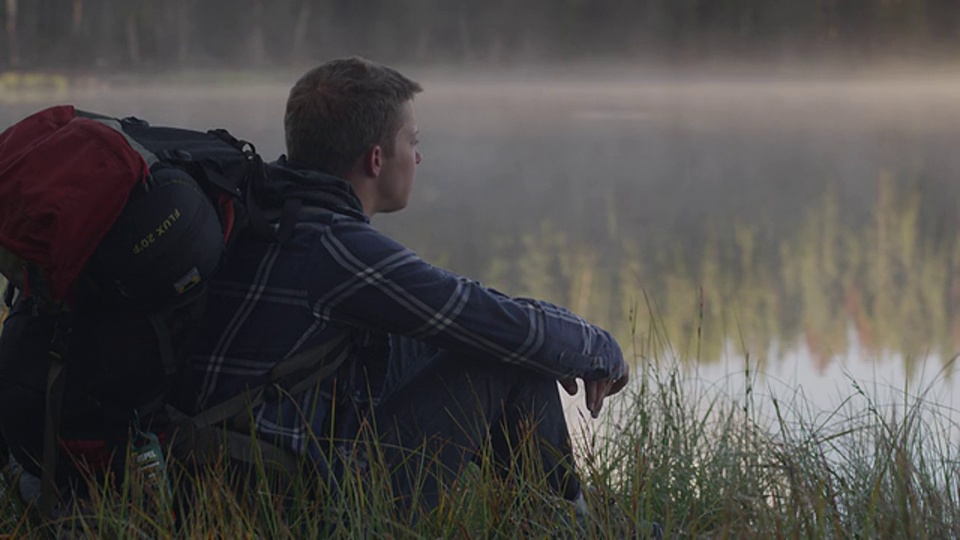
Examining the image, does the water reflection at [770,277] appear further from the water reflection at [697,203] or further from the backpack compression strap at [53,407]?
the backpack compression strap at [53,407]

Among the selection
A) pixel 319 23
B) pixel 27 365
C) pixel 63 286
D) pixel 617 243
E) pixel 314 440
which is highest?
pixel 319 23

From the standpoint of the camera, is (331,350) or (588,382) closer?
(331,350)

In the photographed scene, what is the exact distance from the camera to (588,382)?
6.29ft

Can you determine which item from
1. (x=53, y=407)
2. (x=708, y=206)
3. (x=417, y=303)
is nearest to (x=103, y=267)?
(x=53, y=407)

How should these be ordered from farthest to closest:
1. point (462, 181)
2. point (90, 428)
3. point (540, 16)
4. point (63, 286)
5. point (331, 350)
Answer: point (540, 16) → point (462, 181) → point (331, 350) → point (90, 428) → point (63, 286)

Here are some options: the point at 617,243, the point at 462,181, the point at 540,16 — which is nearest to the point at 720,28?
the point at 540,16

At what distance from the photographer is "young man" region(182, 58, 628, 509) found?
64.2 inches

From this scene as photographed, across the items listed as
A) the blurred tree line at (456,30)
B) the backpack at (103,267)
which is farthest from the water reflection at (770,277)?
the blurred tree line at (456,30)

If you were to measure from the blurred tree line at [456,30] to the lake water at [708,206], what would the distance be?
77 cm

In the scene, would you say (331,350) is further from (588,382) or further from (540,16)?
(540,16)

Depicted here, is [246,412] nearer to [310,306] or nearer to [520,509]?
[310,306]

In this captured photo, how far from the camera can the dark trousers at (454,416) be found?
1.76m

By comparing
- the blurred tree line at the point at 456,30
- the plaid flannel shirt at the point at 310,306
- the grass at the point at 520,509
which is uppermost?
the blurred tree line at the point at 456,30

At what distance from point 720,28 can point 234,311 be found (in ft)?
59.6
